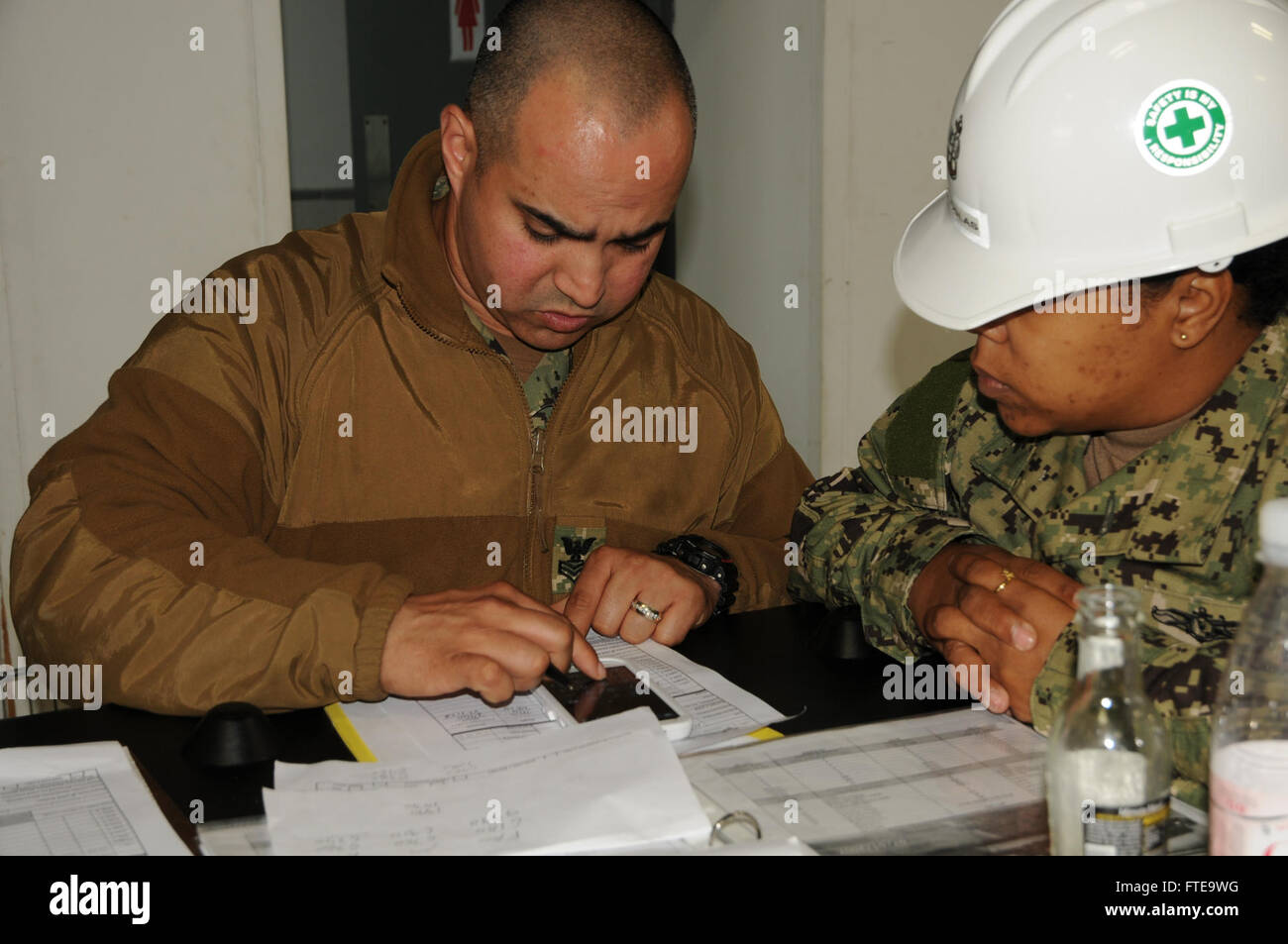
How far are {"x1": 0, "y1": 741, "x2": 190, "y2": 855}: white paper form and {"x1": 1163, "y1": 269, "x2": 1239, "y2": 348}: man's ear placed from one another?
3.36 ft

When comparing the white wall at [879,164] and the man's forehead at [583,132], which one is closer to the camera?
the man's forehead at [583,132]

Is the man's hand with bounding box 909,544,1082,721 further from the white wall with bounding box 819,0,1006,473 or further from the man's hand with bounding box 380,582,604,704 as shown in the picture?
the white wall with bounding box 819,0,1006,473

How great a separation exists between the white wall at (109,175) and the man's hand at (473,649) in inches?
57.7

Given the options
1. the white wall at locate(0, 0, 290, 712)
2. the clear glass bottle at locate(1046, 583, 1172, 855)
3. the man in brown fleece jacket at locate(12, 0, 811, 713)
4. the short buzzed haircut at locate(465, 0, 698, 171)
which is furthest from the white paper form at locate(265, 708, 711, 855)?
the white wall at locate(0, 0, 290, 712)

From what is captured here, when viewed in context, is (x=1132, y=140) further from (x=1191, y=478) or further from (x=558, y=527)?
(x=558, y=527)

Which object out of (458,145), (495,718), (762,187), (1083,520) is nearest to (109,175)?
(458,145)

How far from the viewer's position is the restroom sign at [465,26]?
271cm

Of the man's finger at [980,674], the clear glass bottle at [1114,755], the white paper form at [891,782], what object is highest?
the clear glass bottle at [1114,755]

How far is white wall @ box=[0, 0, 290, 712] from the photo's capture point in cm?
231

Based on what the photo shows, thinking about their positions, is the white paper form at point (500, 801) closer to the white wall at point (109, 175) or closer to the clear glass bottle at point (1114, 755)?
the clear glass bottle at point (1114, 755)

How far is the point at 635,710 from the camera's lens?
1174mm

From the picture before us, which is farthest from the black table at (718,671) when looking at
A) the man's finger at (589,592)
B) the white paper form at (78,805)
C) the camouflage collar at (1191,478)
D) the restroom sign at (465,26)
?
the restroom sign at (465,26)

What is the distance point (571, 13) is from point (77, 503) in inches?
33.8

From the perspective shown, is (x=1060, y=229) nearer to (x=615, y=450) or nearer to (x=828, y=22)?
(x=615, y=450)
